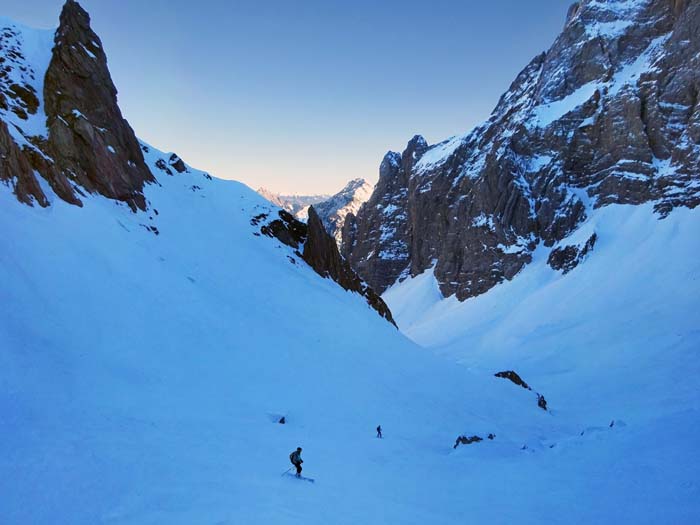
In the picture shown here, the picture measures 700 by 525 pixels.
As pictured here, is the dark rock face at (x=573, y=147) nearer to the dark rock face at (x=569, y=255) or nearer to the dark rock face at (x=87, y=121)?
the dark rock face at (x=569, y=255)

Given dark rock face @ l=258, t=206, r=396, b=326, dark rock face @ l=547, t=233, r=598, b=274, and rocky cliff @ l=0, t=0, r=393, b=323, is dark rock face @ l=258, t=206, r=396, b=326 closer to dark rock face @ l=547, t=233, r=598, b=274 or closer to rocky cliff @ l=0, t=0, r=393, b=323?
rocky cliff @ l=0, t=0, r=393, b=323

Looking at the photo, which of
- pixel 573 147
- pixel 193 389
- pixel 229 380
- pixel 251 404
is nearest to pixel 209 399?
pixel 193 389

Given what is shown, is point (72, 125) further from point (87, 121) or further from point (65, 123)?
point (87, 121)

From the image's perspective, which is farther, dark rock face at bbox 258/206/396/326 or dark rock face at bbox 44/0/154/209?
dark rock face at bbox 258/206/396/326

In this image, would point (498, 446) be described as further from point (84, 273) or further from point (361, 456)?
point (84, 273)

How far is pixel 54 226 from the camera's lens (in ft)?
80.7

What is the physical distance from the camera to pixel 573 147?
93.2 meters

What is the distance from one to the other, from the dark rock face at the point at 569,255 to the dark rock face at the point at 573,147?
7.50m

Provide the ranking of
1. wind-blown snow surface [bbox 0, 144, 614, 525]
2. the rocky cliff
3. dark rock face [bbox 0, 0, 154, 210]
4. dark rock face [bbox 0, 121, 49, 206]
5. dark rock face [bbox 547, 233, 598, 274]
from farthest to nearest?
dark rock face [bbox 547, 233, 598, 274] < dark rock face [bbox 0, 0, 154, 210] < the rocky cliff < dark rock face [bbox 0, 121, 49, 206] < wind-blown snow surface [bbox 0, 144, 614, 525]

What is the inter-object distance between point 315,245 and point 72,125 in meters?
26.5

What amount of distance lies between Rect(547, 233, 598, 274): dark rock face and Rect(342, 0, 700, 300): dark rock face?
7.50 meters

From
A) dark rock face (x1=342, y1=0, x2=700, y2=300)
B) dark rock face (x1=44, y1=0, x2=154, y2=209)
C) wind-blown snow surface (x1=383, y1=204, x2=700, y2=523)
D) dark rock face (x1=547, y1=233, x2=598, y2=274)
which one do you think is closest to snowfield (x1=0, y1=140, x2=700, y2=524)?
wind-blown snow surface (x1=383, y1=204, x2=700, y2=523)

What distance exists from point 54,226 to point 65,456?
55.6 ft

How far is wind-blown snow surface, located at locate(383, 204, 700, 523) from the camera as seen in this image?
17.3 meters
